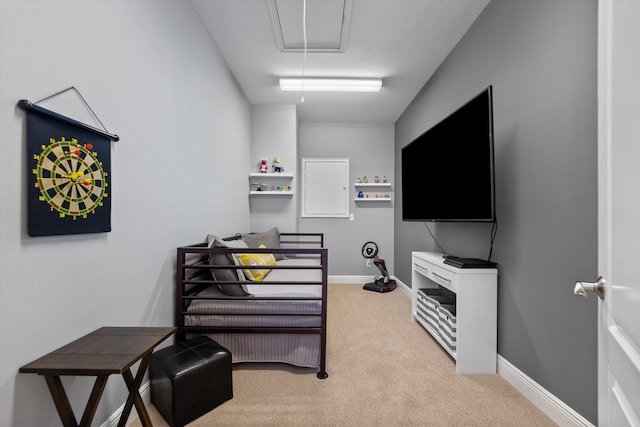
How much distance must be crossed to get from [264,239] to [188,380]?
6.86 ft

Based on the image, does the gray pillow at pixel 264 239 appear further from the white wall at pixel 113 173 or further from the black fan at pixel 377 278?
the black fan at pixel 377 278

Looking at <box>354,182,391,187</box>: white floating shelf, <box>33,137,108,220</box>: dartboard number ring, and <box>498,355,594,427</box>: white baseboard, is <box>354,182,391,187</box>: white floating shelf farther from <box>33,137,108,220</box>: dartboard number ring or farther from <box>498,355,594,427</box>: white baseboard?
Answer: <box>33,137,108,220</box>: dartboard number ring

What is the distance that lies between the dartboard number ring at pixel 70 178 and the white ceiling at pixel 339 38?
1657 mm

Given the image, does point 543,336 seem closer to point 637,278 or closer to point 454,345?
point 454,345

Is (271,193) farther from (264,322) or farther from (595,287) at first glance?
(595,287)

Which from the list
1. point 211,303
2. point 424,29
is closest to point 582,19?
point 424,29

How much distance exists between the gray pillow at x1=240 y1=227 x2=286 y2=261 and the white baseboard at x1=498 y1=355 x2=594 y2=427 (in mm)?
2384

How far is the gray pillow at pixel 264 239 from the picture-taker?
327 centimetres

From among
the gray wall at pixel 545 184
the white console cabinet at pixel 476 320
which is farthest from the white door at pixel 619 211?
the white console cabinet at pixel 476 320

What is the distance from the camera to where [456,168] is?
2158mm

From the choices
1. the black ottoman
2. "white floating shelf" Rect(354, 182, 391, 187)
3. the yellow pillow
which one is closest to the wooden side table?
the black ottoman

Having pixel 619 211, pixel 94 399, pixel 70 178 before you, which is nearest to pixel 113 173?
pixel 70 178

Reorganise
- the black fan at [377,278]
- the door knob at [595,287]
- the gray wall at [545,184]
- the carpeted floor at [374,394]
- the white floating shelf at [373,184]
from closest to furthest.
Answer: the door knob at [595,287]
the gray wall at [545,184]
the carpeted floor at [374,394]
the black fan at [377,278]
the white floating shelf at [373,184]

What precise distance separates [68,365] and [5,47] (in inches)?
40.9
